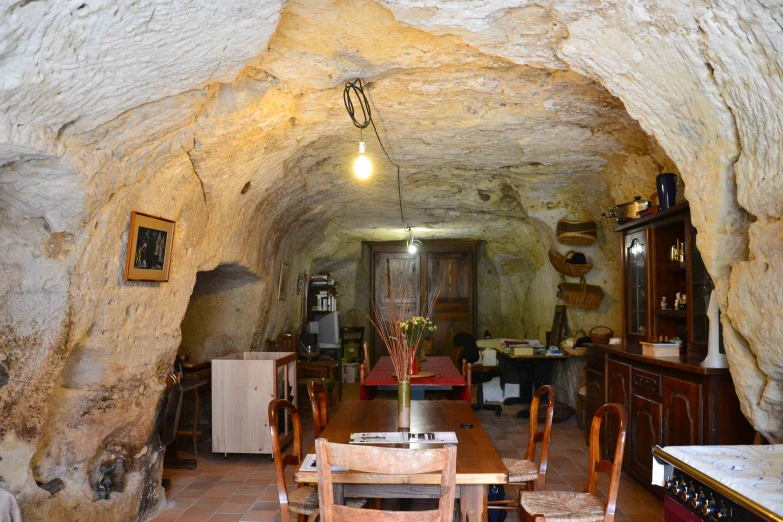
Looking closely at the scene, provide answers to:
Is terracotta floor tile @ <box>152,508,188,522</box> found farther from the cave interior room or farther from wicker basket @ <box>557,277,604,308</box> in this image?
wicker basket @ <box>557,277,604,308</box>

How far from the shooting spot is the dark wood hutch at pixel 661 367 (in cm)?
377

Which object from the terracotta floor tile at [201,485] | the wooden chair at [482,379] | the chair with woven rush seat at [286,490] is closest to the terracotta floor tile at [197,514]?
the terracotta floor tile at [201,485]

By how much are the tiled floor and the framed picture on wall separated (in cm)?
209

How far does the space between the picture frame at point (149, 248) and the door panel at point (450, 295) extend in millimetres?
6888

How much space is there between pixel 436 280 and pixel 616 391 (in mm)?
5833

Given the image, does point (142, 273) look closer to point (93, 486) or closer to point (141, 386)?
point (141, 386)

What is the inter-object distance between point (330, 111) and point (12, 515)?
317cm

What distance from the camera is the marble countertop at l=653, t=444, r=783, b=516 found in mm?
1899

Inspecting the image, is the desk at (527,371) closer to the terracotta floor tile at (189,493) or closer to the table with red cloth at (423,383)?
the table with red cloth at (423,383)

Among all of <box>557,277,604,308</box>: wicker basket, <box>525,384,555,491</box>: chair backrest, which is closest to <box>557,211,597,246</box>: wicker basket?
<box>557,277,604,308</box>: wicker basket

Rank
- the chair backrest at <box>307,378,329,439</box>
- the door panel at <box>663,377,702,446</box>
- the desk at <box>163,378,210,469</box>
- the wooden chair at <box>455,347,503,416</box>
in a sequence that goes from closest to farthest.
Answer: the chair backrest at <box>307,378,329,439</box> < the door panel at <box>663,377,702,446</box> < the desk at <box>163,378,210,469</box> < the wooden chair at <box>455,347,503,416</box>

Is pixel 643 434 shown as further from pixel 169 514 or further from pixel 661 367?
pixel 169 514

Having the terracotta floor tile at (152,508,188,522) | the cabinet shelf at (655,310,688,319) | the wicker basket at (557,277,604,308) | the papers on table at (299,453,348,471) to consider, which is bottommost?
the terracotta floor tile at (152,508,188,522)

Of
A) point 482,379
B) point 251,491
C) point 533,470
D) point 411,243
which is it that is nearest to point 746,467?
point 533,470
